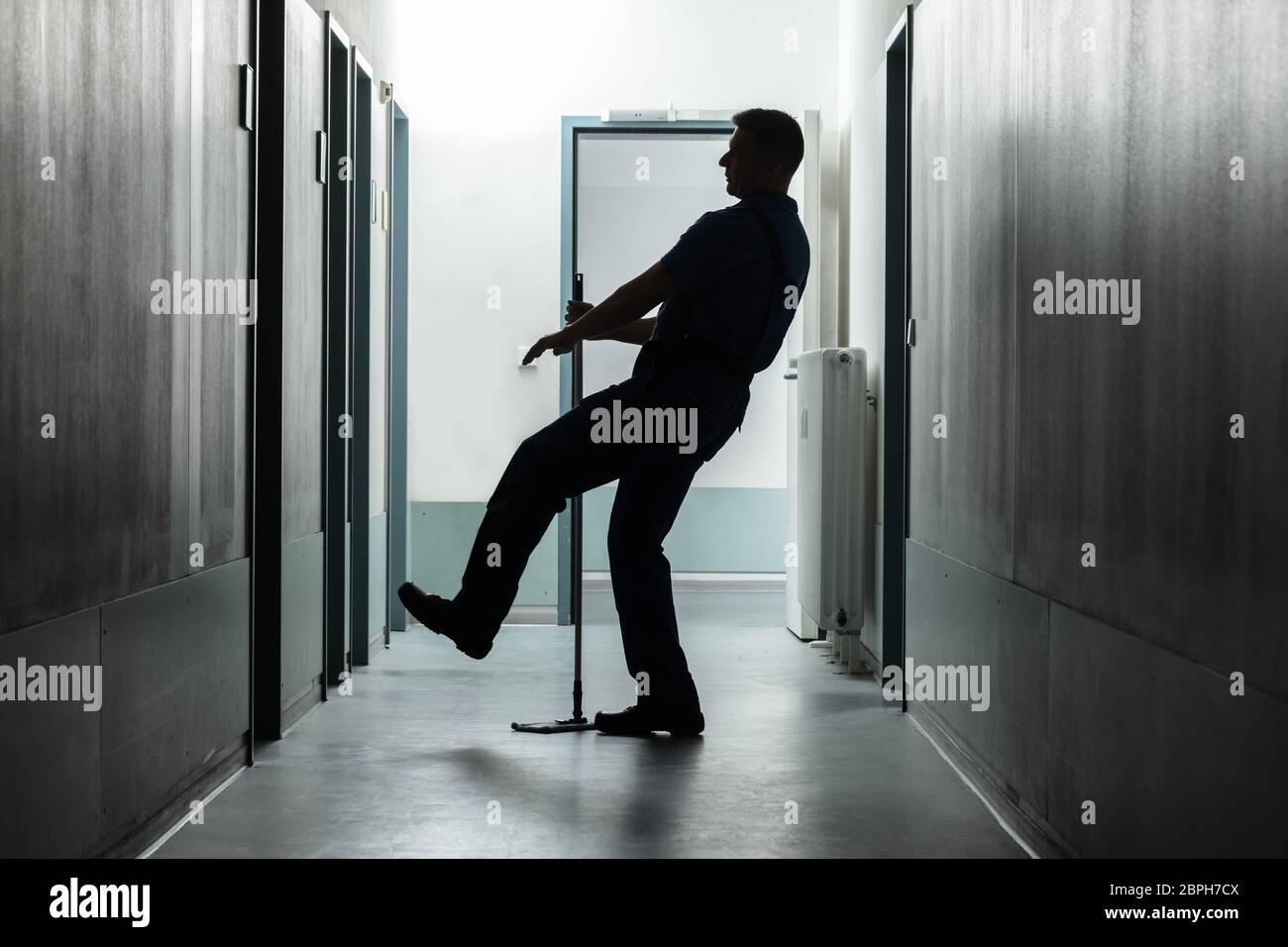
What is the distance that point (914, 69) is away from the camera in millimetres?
3758

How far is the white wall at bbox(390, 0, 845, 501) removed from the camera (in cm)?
561

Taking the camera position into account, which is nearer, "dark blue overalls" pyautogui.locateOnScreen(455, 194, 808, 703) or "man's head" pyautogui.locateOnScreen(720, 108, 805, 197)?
"dark blue overalls" pyautogui.locateOnScreen(455, 194, 808, 703)

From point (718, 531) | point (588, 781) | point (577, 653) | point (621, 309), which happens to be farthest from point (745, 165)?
point (718, 531)

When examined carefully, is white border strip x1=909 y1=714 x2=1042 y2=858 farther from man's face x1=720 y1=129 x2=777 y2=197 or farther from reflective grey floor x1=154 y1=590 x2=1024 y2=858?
man's face x1=720 y1=129 x2=777 y2=197

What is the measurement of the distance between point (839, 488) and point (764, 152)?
142 centimetres

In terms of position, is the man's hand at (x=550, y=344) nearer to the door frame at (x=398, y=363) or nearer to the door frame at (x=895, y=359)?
the door frame at (x=895, y=359)

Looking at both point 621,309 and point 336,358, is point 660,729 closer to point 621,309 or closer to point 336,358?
point 621,309

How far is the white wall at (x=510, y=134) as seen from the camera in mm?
5609

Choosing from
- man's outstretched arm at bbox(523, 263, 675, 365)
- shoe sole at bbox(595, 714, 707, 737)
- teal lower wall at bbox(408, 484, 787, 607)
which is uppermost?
man's outstretched arm at bbox(523, 263, 675, 365)

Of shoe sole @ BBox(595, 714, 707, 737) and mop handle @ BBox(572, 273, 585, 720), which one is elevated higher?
mop handle @ BBox(572, 273, 585, 720)

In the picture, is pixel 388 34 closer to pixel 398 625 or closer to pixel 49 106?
pixel 398 625

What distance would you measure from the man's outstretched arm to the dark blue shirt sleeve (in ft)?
0.11

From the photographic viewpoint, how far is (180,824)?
248 centimetres

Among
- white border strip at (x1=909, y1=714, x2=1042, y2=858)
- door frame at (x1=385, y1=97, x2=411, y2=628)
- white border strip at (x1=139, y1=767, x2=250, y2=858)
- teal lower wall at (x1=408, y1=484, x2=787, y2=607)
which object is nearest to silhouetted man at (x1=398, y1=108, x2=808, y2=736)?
white border strip at (x1=139, y1=767, x2=250, y2=858)
